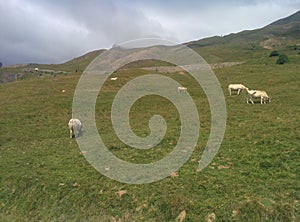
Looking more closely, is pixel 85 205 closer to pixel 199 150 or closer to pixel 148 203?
pixel 148 203

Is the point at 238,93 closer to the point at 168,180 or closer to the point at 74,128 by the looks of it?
the point at 74,128

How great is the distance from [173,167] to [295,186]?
222 inches

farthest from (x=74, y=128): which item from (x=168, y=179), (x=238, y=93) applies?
(x=238, y=93)

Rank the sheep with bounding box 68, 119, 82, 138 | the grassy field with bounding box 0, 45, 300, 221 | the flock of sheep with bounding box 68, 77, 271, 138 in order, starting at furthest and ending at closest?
the flock of sheep with bounding box 68, 77, 271, 138
the sheep with bounding box 68, 119, 82, 138
the grassy field with bounding box 0, 45, 300, 221

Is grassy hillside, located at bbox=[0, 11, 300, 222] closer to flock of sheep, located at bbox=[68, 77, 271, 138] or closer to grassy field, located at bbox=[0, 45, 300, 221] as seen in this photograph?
grassy field, located at bbox=[0, 45, 300, 221]

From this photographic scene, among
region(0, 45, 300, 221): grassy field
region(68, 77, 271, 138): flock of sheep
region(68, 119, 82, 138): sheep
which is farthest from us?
region(68, 77, 271, 138): flock of sheep

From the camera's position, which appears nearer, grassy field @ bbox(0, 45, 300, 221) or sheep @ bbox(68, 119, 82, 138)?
grassy field @ bbox(0, 45, 300, 221)

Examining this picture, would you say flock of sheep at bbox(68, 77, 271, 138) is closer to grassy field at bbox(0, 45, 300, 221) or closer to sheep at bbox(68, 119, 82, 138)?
sheep at bbox(68, 119, 82, 138)

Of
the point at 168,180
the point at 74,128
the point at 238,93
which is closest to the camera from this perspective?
the point at 168,180

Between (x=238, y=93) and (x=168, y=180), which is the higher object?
(x=238, y=93)

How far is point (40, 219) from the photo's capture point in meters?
12.4

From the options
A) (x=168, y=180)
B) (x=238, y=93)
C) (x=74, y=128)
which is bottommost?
(x=168, y=180)

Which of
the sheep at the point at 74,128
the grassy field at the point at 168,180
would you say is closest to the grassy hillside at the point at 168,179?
the grassy field at the point at 168,180

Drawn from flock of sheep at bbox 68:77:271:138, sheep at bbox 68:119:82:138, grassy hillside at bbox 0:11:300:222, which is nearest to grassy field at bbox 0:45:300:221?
grassy hillside at bbox 0:11:300:222
